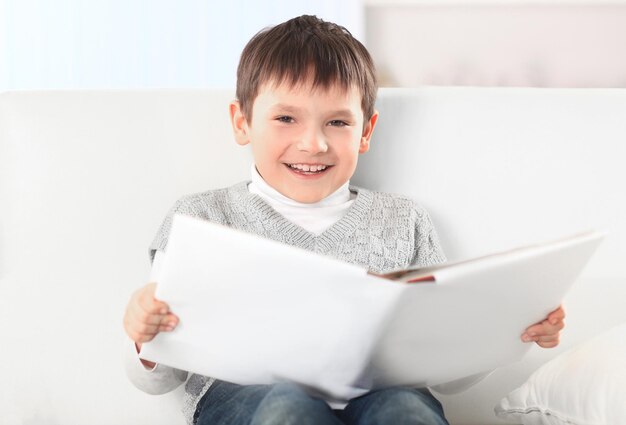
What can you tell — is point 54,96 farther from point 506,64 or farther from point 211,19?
point 506,64

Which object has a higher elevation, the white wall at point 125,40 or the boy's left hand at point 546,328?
the white wall at point 125,40

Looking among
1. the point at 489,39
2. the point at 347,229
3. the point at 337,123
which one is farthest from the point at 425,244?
the point at 489,39

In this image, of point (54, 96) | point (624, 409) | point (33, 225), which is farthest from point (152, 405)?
point (624, 409)

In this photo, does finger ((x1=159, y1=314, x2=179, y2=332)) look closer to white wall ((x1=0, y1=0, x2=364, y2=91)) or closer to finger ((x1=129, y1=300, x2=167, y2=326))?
finger ((x1=129, y1=300, x2=167, y2=326))

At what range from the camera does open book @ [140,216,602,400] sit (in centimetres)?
81

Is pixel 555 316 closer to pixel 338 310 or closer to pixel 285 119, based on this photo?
pixel 338 310

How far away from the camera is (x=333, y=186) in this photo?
127 centimetres

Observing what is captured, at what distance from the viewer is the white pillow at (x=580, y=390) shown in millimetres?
1006

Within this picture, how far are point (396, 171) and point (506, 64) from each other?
5.63ft

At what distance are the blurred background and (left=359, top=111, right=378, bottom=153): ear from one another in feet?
4.11

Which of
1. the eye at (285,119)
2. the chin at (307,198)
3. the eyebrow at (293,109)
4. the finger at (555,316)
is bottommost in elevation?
the finger at (555,316)

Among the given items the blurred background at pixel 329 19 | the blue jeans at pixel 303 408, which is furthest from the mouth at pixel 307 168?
the blurred background at pixel 329 19

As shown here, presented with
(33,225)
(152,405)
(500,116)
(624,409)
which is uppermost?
(500,116)

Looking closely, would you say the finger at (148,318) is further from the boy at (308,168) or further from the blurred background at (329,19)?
the blurred background at (329,19)
